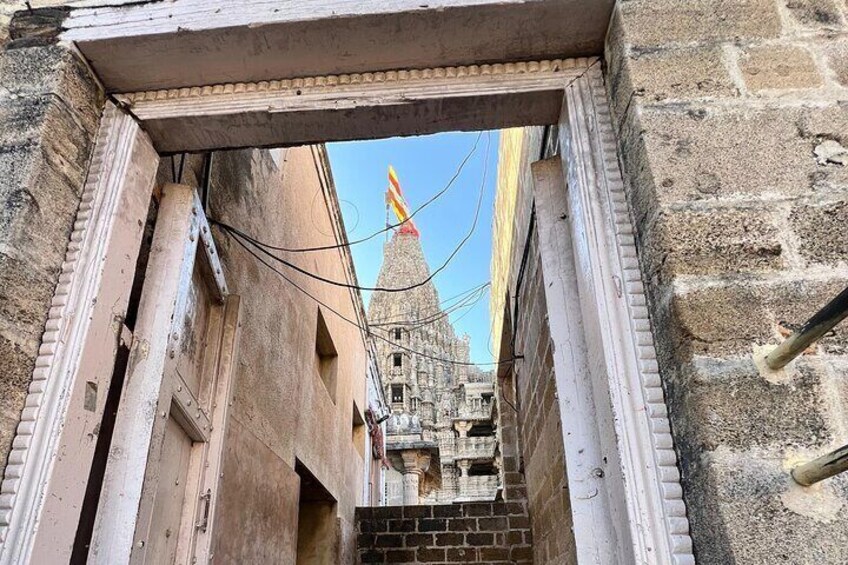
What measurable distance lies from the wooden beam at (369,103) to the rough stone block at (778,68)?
1.16ft

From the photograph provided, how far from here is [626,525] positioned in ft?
3.57

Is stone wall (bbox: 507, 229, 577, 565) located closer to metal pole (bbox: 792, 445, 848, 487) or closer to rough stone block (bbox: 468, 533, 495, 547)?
rough stone block (bbox: 468, 533, 495, 547)

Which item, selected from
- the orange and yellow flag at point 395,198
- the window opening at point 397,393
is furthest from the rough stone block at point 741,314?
the window opening at point 397,393

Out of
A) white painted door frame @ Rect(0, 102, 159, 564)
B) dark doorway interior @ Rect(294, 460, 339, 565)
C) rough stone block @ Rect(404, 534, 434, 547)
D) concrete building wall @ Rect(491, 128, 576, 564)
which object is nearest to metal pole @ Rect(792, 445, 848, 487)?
white painted door frame @ Rect(0, 102, 159, 564)

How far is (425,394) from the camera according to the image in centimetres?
2555

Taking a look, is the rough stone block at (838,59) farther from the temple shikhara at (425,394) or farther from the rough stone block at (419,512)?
the rough stone block at (419,512)

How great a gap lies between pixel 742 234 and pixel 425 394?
24.9m

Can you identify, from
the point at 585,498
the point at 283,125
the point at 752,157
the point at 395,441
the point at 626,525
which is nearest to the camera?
the point at 626,525

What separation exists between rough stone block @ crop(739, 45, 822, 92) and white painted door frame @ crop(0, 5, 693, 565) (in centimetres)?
29

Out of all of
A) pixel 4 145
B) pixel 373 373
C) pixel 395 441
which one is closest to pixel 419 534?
pixel 373 373

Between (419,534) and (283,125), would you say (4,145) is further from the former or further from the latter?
(419,534)

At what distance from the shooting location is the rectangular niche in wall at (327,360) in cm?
532

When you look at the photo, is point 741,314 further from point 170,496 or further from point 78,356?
point 170,496

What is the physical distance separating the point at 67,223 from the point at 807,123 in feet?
5.00
